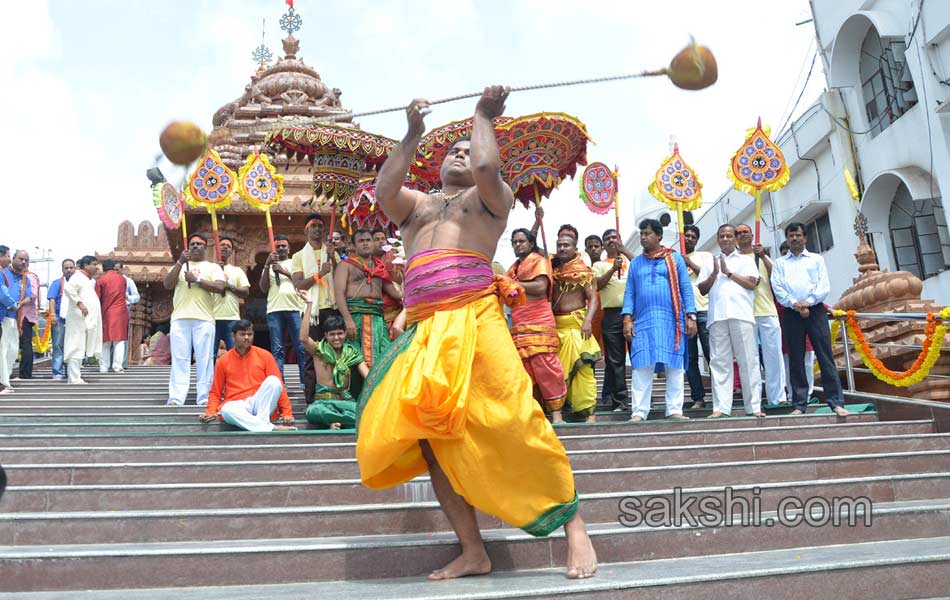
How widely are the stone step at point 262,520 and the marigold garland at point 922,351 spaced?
3483 mm

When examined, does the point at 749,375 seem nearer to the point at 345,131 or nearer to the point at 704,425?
the point at 704,425

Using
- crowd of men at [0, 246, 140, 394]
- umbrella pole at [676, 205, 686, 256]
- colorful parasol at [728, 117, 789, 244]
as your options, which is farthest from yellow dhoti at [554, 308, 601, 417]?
crowd of men at [0, 246, 140, 394]

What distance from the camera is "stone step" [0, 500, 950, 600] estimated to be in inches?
125

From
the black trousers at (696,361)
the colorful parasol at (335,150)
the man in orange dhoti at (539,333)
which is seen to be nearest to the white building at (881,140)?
the black trousers at (696,361)

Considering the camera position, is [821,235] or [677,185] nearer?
[677,185]

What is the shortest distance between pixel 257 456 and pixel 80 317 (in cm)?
593

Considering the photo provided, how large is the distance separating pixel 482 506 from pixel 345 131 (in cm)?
769

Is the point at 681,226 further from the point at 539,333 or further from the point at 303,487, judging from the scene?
the point at 303,487

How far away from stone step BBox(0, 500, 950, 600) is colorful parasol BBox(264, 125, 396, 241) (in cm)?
693

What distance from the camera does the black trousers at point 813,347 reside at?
20.7 feet

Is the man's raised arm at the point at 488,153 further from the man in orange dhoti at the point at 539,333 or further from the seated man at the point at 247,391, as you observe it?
the seated man at the point at 247,391

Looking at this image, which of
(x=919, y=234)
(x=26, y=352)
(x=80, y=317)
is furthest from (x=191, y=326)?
(x=919, y=234)

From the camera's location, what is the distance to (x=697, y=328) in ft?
24.0

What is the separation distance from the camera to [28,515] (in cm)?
372
